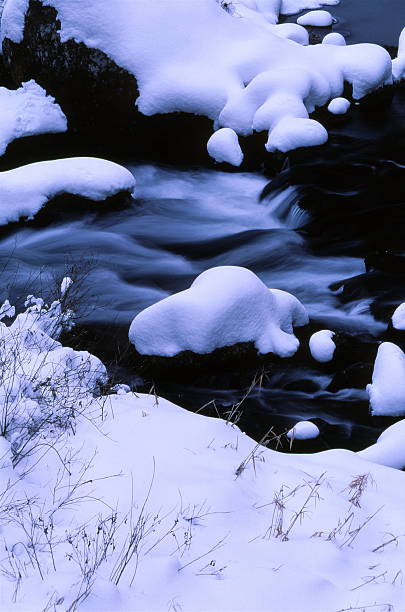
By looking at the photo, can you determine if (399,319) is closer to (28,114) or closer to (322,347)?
(322,347)

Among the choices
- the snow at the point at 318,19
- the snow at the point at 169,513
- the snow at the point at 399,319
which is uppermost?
the snow at the point at 318,19

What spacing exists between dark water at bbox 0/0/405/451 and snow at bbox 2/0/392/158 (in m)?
0.68

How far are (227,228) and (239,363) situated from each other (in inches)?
130

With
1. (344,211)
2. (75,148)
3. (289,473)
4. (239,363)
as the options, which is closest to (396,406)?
(239,363)

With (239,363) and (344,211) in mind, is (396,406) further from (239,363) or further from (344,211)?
(344,211)

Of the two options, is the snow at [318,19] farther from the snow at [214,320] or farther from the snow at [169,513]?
the snow at [169,513]

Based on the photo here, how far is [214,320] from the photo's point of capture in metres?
6.09

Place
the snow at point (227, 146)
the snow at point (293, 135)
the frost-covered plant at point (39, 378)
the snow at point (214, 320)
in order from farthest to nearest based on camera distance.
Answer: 1. the snow at point (227, 146)
2. the snow at point (293, 135)
3. the snow at point (214, 320)
4. the frost-covered plant at point (39, 378)

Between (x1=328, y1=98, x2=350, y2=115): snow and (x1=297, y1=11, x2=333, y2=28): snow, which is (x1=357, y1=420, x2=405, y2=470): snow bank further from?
(x1=297, y1=11, x2=333, y2=28): snow

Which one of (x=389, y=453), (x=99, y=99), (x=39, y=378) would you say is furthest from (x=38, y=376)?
(x=99, y=99)

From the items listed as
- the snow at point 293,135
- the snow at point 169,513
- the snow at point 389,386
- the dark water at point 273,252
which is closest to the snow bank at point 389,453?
the snow at point 169,513

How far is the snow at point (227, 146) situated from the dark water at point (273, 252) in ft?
0.76

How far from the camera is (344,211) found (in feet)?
29.8

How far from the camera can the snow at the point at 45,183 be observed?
8773mm
